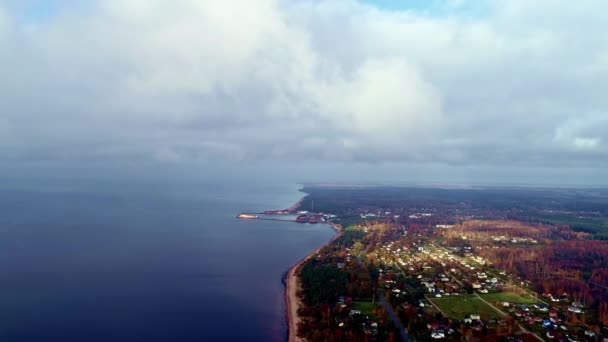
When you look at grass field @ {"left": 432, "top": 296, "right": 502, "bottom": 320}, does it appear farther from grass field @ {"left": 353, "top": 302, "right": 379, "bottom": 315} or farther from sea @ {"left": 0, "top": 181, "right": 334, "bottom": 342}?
sea @ {"left": 0, "top": 181, "right": 334, "bottom": 342}

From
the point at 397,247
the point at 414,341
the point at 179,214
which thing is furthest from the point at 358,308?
the point at 179,214

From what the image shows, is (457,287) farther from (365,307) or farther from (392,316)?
(365,307)

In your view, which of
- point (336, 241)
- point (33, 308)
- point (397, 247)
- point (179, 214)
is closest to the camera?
point (33, 308)

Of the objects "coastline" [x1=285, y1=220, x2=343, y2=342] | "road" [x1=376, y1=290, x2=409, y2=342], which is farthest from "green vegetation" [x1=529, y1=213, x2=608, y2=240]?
"coastline" [x1=285, y1=220, x2=343, y2=342]

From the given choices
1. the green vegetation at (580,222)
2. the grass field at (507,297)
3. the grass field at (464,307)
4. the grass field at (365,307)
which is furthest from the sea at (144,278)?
the green vegetation at (580,222)

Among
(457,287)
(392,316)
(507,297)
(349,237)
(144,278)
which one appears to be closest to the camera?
(392,316)

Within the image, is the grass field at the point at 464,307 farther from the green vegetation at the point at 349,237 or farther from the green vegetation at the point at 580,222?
the green vegetation at the point at 580,222

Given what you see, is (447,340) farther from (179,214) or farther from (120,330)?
(179,214)

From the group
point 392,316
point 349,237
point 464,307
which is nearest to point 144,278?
point 392,316
